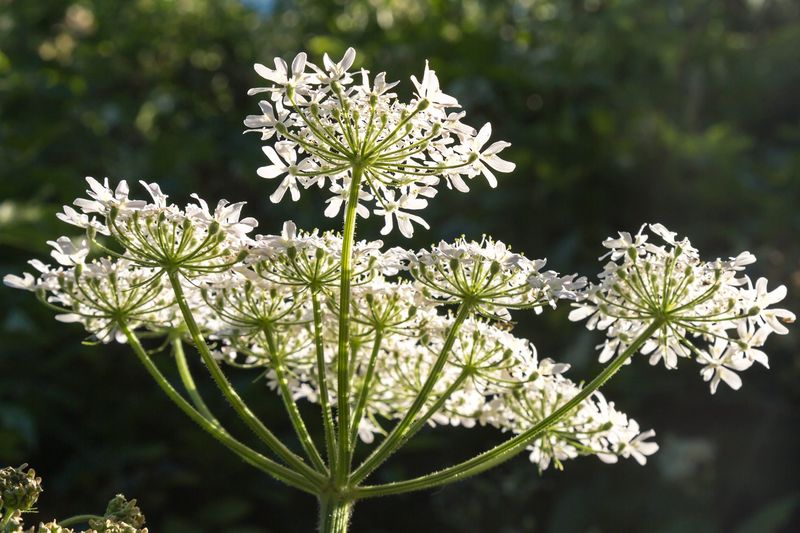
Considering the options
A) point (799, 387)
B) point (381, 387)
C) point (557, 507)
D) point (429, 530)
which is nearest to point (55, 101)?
point (429, 530)

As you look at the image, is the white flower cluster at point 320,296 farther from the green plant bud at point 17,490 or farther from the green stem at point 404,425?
the green plant bud at point 17,490

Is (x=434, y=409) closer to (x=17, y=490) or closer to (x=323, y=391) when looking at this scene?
(x=323, y=391)

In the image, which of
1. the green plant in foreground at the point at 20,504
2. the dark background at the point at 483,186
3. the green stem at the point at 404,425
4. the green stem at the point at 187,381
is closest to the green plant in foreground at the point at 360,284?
the green stem at the point at 404,425

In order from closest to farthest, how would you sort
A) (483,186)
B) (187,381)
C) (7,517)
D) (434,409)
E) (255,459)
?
(7,517)
(255,459)
(434,409)
(187,381)
(483,186)

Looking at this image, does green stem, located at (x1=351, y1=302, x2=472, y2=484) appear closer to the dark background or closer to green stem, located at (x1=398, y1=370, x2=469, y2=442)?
green stem, located at (x1=398, y1=370, x2=469, y2=442)

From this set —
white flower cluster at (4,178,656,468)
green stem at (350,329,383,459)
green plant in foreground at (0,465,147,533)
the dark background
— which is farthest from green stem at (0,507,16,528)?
the dark background

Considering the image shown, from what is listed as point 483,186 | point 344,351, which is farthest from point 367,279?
point 483,186
